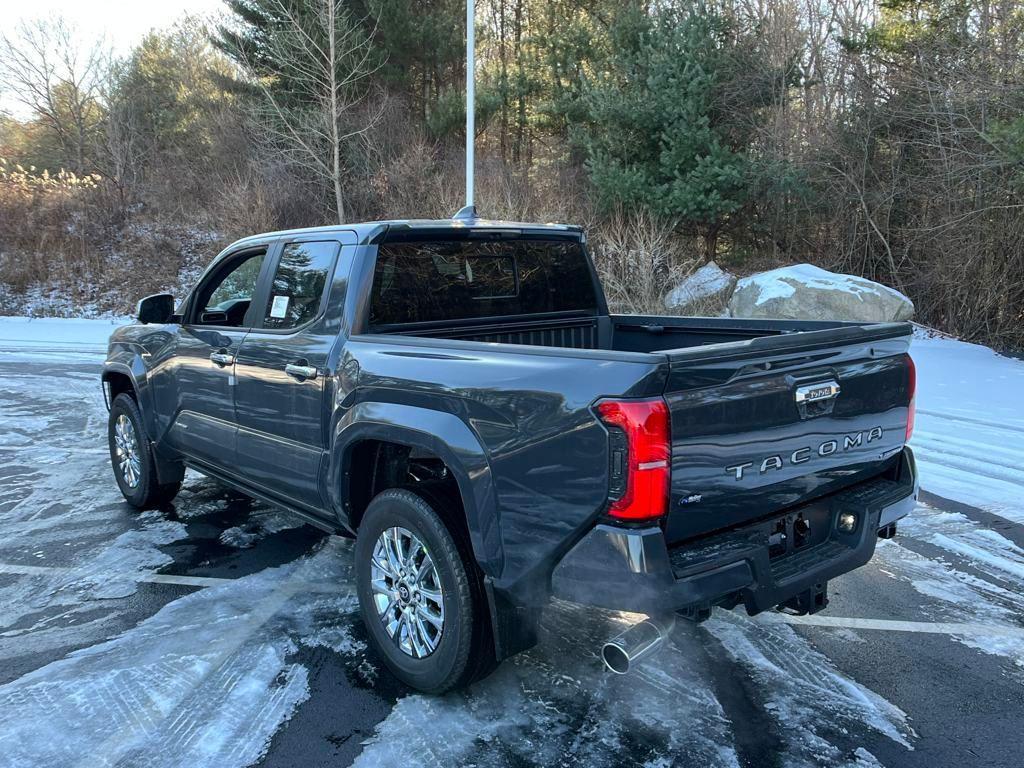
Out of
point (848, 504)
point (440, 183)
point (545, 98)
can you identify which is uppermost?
point (545, 98)

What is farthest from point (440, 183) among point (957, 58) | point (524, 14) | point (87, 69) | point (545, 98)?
point (87, 69)

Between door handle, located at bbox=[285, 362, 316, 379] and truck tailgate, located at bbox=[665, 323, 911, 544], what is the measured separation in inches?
72.7

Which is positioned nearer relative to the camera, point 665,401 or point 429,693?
point 665,401

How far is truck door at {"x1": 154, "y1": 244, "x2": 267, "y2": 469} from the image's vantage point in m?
4.26

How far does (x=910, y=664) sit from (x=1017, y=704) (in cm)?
41

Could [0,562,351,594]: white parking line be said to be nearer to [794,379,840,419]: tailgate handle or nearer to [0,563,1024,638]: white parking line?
[0,563,1024,638]: white parking line

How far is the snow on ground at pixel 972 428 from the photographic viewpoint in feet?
18.9

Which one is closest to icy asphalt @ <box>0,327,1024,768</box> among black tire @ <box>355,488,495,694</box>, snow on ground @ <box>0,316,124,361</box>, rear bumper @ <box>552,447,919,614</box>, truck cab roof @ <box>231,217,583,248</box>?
black tire @ <box>355,488,495,694</box>

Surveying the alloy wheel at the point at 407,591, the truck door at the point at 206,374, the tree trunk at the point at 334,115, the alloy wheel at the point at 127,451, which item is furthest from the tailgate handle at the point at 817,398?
the tree trunk at the point at 334,115

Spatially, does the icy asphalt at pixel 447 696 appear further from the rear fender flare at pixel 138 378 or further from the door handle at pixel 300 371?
the door handle at pixel 300 371

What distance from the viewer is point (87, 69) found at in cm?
2706

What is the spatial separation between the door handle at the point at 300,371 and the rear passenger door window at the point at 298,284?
218 millimetres

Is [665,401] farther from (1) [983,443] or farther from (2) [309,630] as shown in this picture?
(1) [983,443]

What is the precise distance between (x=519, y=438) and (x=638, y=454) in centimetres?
45
